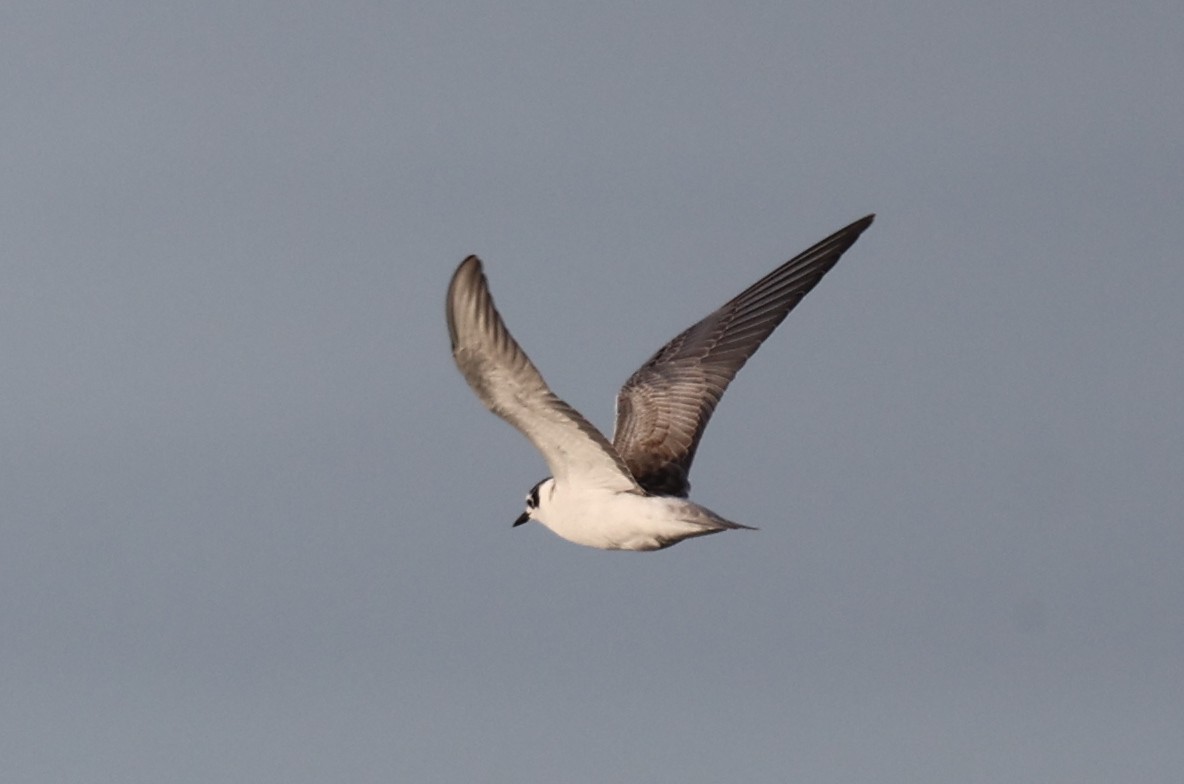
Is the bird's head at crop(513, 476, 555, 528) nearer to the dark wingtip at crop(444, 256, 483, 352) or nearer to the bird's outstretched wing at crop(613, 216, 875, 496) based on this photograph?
the bird's outstretched wing at crop(613, 216, 875, 496)

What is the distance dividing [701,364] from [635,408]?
3.45 ft

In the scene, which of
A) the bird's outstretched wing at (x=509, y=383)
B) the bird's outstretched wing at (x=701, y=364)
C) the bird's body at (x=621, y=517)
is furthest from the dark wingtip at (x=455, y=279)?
the bird's outstretched wing at (x=701, y=364)

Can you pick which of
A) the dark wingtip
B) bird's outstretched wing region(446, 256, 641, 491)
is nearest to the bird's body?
bird's outstretched wing region(446, 256, 641, 491)

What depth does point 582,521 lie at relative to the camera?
2397 cm

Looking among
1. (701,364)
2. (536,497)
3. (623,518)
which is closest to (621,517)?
(623,518)

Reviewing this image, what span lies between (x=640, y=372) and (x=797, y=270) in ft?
7.67

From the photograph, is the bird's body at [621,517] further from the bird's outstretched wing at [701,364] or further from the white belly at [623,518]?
the bird's outstretched wing at [701,364]

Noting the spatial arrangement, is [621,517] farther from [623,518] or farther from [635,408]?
[635,408]

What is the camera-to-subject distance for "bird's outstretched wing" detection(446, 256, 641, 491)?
20.7 m

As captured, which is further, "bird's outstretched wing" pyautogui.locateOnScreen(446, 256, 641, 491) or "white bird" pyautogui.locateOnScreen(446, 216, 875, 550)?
"white bird" pyautogui.locateOnScreen(446, 216, 875, 550)

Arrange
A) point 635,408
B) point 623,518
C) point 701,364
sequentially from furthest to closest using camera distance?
point 701,364, point 635,408, point 623,518

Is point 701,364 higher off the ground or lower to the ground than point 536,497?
higher

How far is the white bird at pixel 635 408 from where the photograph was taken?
831 inches

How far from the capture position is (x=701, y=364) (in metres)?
27.7
